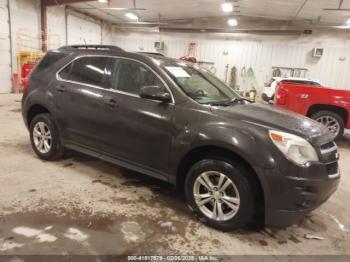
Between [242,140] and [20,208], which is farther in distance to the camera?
[20,208]

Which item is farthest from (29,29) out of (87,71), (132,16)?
(87,71)

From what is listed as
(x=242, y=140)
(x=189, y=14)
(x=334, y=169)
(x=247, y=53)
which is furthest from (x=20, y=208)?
(x=247, y=53)

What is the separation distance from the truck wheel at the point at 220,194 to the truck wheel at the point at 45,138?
196 cm

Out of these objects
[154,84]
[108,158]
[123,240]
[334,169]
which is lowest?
[123,240]

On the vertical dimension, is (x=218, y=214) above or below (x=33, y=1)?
below

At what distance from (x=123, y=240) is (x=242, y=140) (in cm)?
122

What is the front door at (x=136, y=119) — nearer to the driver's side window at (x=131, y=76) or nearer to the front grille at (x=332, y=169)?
the driver's side window at (x=131, y=76)

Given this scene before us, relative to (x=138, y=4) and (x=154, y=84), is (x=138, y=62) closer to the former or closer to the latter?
(x=154, y=84)

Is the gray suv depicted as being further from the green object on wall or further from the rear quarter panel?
the green object on wall

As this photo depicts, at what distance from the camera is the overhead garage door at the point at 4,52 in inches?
388

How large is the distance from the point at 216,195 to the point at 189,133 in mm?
578

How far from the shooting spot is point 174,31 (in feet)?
49.4

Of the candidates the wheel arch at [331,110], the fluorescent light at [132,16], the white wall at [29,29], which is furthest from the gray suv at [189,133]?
the fluorescent light at [132,16]

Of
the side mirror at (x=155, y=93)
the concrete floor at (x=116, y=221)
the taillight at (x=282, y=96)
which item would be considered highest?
the side mirror at (x=155, y=93)
